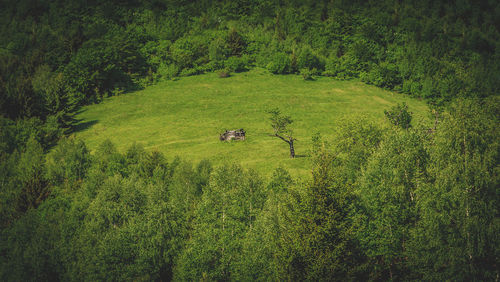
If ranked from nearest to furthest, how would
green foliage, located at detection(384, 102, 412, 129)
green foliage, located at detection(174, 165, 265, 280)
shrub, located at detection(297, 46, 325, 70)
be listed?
green foliage, located at detection(174, 165, 265, 280) → green foliage, located at detection(384, 102, 412, 129) → shrub, located at detection(297, 46, 325, 70)

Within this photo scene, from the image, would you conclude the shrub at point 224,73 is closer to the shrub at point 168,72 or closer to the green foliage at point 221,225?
the shrub at point 168,72

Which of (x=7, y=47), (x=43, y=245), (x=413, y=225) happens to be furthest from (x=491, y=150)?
(x=7, y=47)

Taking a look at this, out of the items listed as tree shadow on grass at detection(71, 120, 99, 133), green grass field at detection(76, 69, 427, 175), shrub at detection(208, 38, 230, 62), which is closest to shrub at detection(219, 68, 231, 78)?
green grass field at detection(76, 69, 427, 175)

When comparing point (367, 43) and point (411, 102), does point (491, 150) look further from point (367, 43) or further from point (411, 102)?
point (367, 43)

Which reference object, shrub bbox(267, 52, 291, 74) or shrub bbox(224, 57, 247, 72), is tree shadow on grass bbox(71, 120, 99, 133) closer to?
shrub bbox(224, 57, 247, 72)

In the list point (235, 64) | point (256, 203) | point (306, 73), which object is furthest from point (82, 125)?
point (256, 203)
